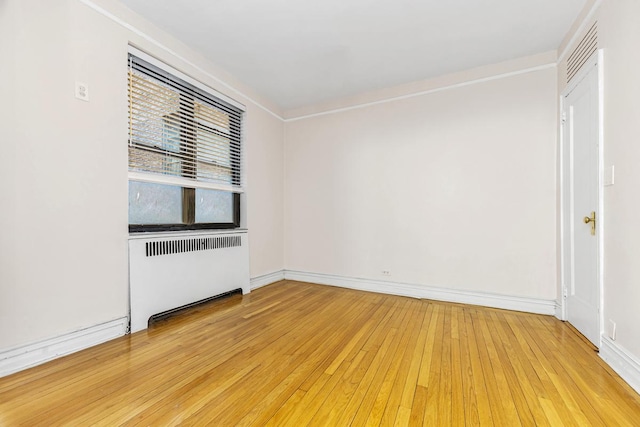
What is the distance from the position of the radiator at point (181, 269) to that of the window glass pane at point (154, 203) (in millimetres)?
257

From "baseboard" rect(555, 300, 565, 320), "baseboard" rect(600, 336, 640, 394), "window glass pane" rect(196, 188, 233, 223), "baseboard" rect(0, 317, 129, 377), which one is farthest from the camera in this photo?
"window glass pane" rect(196, 188, 233, 223)

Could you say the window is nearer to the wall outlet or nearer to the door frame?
the door frame

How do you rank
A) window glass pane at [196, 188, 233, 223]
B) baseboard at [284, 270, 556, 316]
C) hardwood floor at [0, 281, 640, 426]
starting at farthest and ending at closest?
window glass pane at [196, 188, 233, 223] → baseboard at [284, 270, 556, 316] → hardwood floor at [0, 281, 640, 426]

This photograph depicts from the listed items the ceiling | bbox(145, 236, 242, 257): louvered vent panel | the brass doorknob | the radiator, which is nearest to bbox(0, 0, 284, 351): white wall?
the radiator

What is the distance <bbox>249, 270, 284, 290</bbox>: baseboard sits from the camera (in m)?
3.95

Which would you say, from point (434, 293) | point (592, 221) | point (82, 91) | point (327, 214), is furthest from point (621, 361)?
point (82, 91)

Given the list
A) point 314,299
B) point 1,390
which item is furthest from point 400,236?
point 1,390

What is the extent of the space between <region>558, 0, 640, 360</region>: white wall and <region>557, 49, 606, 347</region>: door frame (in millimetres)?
35

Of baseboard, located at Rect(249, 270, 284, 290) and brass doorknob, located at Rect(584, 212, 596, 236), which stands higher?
brass doorknob, located at Rect(584, 212, 596, 236)

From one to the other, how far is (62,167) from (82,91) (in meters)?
0.63

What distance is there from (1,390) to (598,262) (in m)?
4.09

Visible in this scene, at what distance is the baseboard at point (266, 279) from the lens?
3955mm

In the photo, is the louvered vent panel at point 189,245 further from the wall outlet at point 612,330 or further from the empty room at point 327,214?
the wall outlet at point 612,330

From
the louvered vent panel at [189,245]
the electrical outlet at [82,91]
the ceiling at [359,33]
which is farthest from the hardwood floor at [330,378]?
the ceiling at [359,33]
